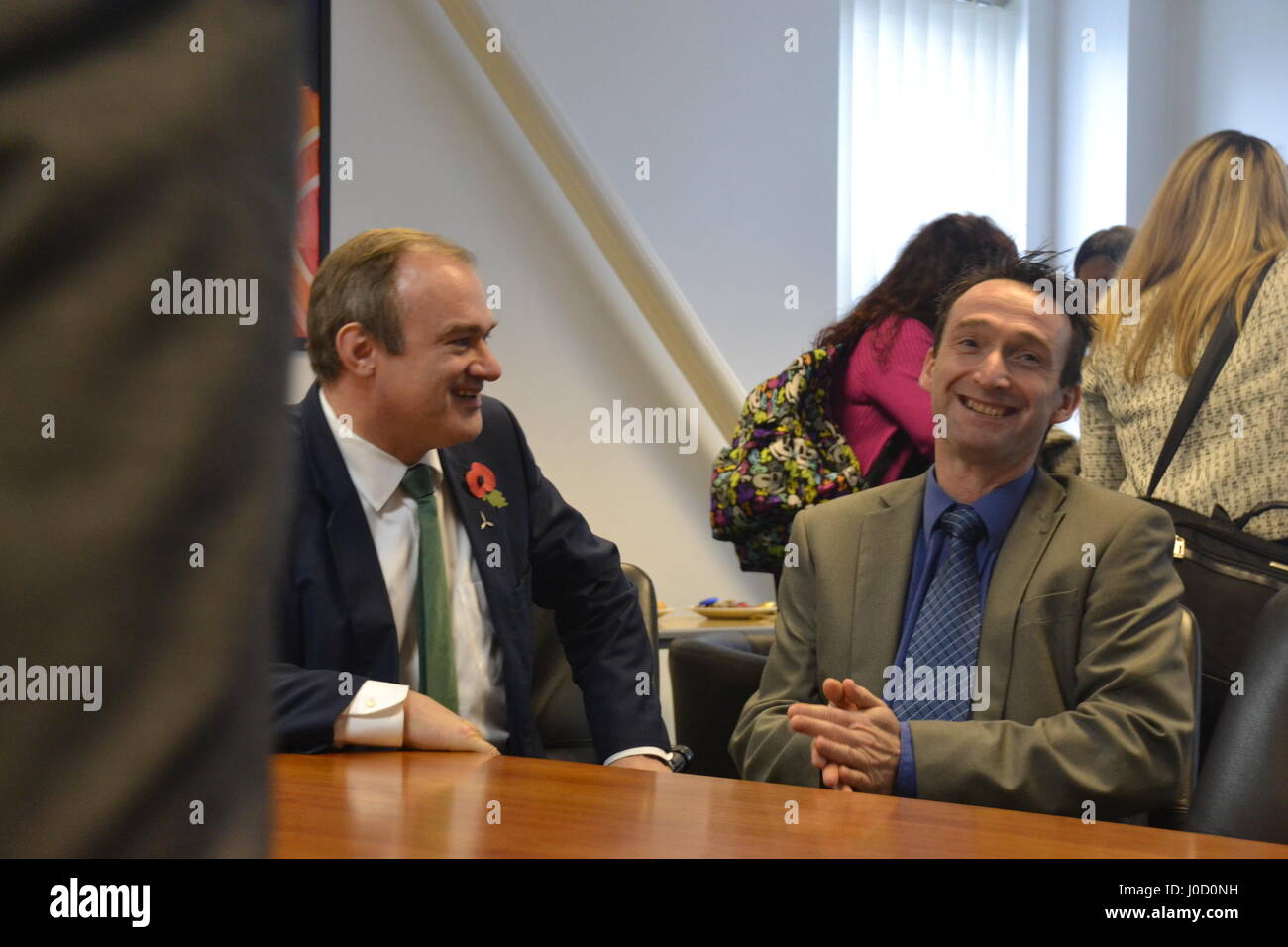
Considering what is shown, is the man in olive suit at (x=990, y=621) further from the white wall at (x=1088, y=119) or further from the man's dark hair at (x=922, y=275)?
the white wall at (x=1088, y=119)

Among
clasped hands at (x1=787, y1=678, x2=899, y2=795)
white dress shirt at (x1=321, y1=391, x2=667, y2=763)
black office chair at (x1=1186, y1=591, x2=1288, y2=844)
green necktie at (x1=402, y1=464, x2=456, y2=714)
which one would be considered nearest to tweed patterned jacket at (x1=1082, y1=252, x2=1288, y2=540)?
black office chair at (x1=1186, y1=591, x2=1288, y2=844)

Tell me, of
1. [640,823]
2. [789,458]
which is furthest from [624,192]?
[640,823]

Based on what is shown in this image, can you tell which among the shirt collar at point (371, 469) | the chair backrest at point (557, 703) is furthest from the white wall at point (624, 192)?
the shirt collar at point (371, 469)

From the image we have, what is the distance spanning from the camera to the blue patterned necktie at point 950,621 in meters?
1.92

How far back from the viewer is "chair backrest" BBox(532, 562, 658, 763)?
2383mm

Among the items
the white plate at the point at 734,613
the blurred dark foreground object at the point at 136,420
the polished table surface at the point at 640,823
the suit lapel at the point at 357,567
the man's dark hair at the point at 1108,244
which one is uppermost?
the man's dark hair at the point at 1108,244

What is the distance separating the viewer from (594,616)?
2.34m

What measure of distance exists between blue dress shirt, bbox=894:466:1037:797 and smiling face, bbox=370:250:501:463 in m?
0.75

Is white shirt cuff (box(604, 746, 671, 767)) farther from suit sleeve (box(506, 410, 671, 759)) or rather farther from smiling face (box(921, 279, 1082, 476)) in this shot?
smiling face (box(921, 279, 1082, 476))

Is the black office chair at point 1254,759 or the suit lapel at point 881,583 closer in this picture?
the black office chair at point 1254,759

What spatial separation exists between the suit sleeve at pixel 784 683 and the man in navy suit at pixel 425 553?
0.24 m

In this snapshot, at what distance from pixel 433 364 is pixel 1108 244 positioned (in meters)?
3.10
